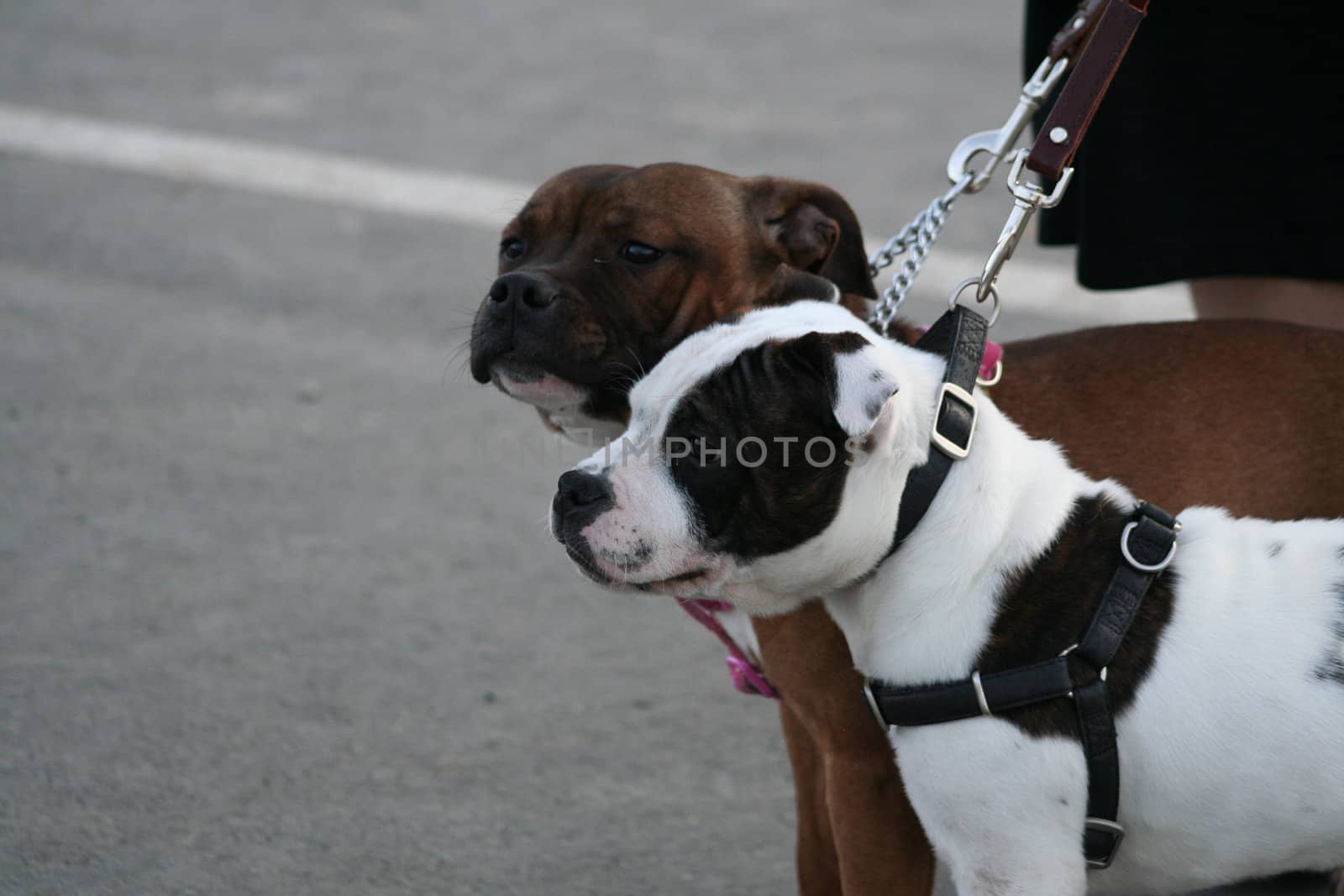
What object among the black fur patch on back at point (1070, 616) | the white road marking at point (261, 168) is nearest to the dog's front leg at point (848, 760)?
the black fur patch on back at point (1070, 616)

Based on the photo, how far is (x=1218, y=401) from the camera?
10.6 ft

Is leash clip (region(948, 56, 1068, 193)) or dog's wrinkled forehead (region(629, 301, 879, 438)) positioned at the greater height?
leash clip (region(948, 56, 1068, 193))

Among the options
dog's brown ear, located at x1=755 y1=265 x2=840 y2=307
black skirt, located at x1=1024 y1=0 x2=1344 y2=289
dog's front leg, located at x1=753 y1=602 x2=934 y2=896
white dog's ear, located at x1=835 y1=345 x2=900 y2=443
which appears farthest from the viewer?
black skirt, located at x1=1024 y1=0 x2=1344 y2=289

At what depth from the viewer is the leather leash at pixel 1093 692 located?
2477 mm

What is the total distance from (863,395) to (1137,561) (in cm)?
58

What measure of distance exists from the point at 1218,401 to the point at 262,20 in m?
7.67

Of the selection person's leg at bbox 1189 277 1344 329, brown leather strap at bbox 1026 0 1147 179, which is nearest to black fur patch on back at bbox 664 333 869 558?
brown leather strap at bbox 1026 0 1147 179

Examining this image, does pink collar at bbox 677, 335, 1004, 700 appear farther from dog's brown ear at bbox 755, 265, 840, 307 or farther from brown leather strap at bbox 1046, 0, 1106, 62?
brown leather strap at bbox 1046, 0, 1106, 62

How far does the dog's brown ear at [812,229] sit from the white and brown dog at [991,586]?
0.73 m

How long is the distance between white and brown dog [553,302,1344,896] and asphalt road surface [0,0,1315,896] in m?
1.09

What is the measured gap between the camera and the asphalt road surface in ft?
11.7

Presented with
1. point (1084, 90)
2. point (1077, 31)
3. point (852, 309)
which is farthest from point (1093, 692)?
point (1077, 31)

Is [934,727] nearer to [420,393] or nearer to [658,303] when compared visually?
[658,303]

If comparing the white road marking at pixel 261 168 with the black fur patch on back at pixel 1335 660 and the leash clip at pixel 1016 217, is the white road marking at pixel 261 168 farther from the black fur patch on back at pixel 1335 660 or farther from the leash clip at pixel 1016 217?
the black fur patch on back at pixel 1335 660
